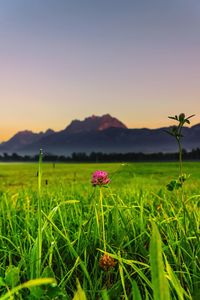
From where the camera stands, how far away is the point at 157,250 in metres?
1.29

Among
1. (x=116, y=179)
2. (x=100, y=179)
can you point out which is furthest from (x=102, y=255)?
Result: (x=116, y=179)

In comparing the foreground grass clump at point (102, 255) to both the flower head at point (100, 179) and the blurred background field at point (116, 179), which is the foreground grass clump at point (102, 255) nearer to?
the flower head at point (100, 179)

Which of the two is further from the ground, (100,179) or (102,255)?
(100,179)

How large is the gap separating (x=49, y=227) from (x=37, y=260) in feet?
2.91

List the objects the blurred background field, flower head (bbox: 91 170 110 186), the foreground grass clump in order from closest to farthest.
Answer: the foreground grass clump < flower head (bbox: 91 170 110 186) < the blurred background field

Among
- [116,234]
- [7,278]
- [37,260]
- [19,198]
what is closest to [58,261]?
[116,234]

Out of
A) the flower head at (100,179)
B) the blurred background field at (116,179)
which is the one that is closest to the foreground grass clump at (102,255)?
the flower head at (100,179)

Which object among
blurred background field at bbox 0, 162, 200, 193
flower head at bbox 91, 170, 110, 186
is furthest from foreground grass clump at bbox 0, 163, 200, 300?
blurred background field at bbox 0, 162, 200, 193

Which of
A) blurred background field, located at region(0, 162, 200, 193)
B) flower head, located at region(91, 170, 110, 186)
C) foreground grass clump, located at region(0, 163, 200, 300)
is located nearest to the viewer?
foreground grass clump, located at region(0, 163, 200, 300)

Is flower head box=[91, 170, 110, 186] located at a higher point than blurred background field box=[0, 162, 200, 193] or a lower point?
higher

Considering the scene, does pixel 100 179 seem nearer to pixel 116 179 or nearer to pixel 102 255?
pixel 102 255

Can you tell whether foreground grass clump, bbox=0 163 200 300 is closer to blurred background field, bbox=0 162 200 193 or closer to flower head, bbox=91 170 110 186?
flower head, bbox=91 170 110 186

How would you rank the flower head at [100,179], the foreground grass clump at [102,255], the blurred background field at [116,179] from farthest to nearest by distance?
1. the blurred background field at [116,179]
2. the flower head at [100,179]
3. the foreground grass clump at [102,255]

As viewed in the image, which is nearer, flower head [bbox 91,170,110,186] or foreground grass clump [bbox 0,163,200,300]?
foreground grass clump [bbox 0,163,200,300]
